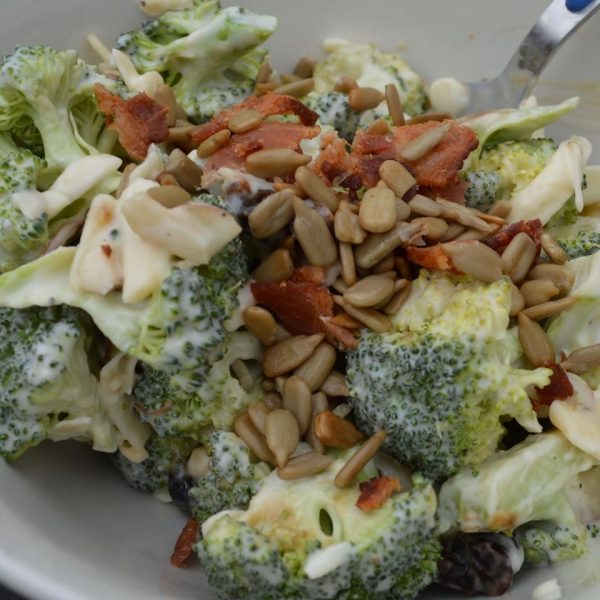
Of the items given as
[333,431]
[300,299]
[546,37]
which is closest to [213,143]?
[300,299]

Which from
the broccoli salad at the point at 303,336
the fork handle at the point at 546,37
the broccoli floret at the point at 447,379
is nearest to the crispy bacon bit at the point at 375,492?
the broccoli salad at the point at 303,336

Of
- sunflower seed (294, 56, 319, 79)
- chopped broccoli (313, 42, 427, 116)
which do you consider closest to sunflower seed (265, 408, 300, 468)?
chopped broccoli (313, 42, 427, 116)

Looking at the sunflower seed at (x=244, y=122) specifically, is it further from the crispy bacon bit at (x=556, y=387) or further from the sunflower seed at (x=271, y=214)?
the crispy bacon bit at (x=556, y=387)

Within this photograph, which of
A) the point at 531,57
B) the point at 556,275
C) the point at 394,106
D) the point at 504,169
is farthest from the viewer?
the point at 531,57

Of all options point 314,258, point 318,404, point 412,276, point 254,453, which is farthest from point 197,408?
point 412,276

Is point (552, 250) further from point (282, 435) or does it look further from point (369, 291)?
point (282, 435)

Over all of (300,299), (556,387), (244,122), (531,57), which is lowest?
(300,299)

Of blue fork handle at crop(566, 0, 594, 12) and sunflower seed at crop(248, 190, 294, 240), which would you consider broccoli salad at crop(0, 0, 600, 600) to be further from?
blue fork handle at crop(566, 0, 594, 12)
